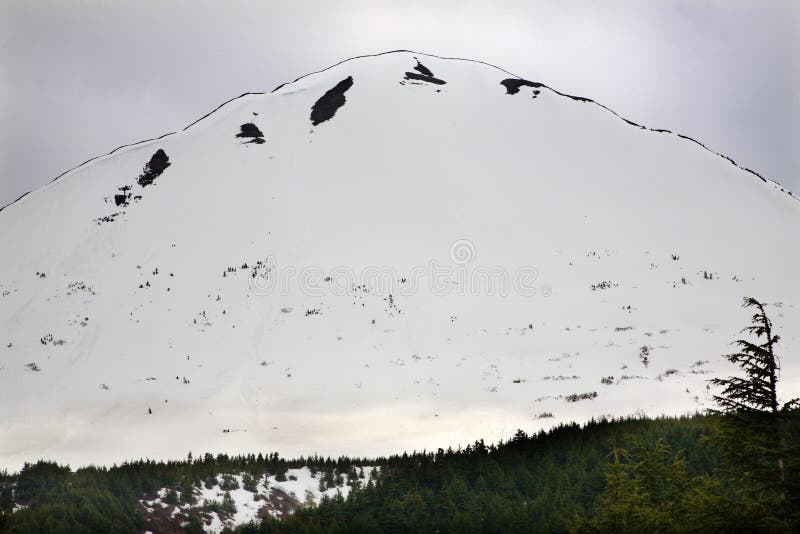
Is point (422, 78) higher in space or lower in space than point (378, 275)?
higher

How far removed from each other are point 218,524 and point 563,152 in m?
42.4

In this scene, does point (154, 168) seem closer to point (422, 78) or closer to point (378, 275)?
point (378, 275)

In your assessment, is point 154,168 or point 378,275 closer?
point 378,275

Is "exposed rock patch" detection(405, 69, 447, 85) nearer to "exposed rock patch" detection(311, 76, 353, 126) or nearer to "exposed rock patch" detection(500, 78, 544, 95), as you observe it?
"exposed rock patch" detection(311, 76, 353, 126)

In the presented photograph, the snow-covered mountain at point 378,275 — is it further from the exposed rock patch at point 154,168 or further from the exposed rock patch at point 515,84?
the exposed rock patch at point 515,84

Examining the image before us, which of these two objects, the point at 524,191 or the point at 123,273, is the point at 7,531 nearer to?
the point at 123,273

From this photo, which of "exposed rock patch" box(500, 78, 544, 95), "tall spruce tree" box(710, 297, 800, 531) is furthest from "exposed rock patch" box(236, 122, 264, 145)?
"tall spruce tree" box(710, 297, 800, 531)

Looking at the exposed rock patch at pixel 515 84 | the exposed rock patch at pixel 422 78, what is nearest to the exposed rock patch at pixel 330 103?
the exposed rock patch at pixel 422 78

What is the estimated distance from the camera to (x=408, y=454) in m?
27.4

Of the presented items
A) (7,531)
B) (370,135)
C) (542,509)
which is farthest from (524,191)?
(7,531)

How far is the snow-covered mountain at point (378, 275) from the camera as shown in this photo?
30.9 m

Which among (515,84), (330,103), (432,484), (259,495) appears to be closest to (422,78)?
(515,84)

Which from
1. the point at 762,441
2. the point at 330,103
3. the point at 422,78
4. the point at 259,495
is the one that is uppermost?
the point at 422,78

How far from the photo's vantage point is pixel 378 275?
139ft
